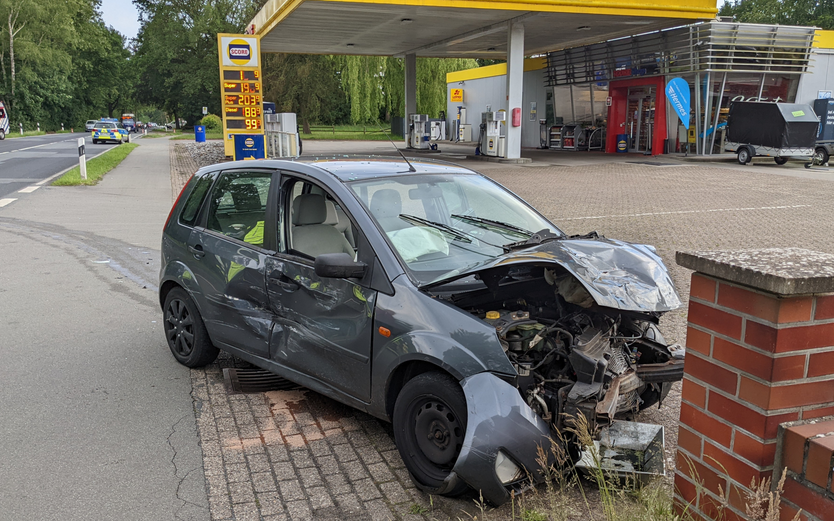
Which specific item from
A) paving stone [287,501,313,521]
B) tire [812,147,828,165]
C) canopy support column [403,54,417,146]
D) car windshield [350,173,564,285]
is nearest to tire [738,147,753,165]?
tire [812,147,828,165]

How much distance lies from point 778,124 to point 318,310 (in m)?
26.0

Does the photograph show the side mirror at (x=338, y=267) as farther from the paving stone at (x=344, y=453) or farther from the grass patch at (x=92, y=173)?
the grass patch at (x=92, y=173)

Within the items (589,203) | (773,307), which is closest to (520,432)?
(773,307)

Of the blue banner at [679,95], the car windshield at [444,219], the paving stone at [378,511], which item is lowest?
the paving stone at [378,511]

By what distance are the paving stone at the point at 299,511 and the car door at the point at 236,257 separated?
1324 mm

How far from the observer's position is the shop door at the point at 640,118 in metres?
32.2

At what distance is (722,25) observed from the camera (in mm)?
27469

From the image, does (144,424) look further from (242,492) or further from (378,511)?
(378,511)

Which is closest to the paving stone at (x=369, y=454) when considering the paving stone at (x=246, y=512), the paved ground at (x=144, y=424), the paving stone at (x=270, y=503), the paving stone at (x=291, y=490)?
the paved ground at (x=144, y=424)

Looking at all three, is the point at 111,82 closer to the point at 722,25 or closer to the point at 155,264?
the point at 722,25

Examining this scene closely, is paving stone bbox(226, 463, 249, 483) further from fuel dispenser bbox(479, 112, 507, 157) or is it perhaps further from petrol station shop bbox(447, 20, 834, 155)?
petrol station shop bbox(447, 20, 834, 155)

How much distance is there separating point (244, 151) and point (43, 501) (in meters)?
20.4

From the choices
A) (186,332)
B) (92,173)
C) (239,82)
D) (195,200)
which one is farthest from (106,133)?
(186,332)

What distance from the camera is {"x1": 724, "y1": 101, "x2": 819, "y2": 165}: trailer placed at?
2522 centimetres
